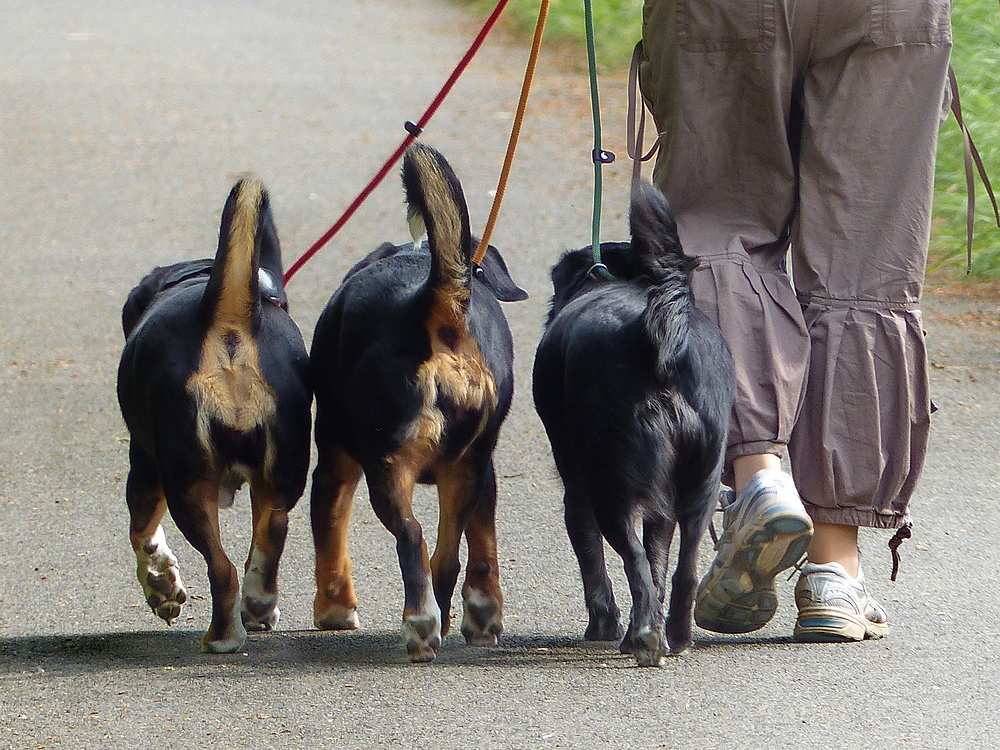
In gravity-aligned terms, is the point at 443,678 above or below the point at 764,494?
below

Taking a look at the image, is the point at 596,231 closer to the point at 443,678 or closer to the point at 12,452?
the point at 443,678

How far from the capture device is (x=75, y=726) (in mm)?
3225

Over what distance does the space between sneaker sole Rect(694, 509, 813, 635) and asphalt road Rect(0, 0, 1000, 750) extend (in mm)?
108

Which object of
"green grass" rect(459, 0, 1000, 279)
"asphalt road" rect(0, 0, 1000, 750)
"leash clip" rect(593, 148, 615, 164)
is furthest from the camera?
"green grass" rect(459, 0, 1000, 279)

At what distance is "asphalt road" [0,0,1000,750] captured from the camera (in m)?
3.24

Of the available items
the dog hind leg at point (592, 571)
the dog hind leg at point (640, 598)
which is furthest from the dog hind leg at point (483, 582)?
the dog hind leg at point (640, 598)

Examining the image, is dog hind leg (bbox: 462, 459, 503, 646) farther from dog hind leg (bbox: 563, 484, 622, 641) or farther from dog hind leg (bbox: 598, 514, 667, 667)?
dog hind leg (bbox: 598, 514, 667, 667)

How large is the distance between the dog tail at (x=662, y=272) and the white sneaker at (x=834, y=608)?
0.84m

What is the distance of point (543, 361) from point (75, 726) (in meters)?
1.49

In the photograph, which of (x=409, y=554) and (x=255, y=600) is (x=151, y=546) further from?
(x=409, y=554)

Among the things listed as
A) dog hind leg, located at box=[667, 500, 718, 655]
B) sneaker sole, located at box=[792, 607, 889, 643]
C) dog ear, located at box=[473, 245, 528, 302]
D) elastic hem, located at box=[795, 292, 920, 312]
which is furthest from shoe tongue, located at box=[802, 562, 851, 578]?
dog ear, located at box=[473, 245, 528, 302]

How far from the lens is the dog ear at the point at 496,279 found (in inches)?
159

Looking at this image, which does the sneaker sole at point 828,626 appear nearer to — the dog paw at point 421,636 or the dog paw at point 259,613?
the dog paw at point 421,636

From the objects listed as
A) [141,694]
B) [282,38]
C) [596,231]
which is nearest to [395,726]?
[141,694]
